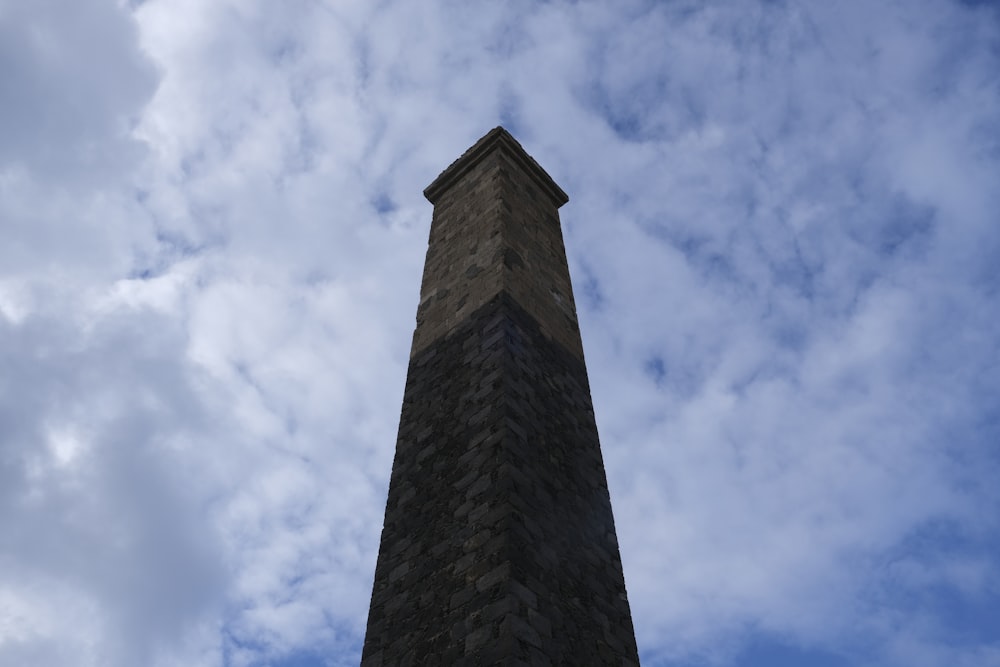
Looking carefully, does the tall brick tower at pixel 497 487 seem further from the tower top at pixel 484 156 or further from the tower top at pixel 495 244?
the tower top at pixel 484 156

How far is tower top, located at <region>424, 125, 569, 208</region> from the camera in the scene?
18875mm

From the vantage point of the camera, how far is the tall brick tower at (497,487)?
9.13m

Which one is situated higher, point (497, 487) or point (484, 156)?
point (484, 156)

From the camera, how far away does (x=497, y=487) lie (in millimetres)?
10156

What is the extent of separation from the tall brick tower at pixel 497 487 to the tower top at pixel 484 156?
2.83 meters

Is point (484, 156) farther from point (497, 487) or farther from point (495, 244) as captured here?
point (497, 487)

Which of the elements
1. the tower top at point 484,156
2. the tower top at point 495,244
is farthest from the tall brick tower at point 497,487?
the tower top at point 484,156

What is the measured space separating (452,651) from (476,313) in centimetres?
627

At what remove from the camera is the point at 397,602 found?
10.3 meters

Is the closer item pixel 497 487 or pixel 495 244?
pixel 497 487

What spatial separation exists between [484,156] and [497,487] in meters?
10.7

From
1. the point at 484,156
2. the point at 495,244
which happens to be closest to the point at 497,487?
the point at 495,244

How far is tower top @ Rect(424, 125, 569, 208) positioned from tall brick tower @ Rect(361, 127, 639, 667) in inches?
111

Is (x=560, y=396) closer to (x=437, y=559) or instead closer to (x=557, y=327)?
(x=557, y=327)
